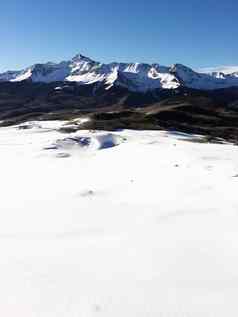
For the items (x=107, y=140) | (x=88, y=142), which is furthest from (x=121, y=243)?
(x=107, y=140)

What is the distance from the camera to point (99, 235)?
36.6 feet

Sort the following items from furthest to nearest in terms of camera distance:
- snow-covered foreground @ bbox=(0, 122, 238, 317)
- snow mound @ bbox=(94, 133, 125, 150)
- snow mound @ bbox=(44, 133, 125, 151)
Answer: snow mound @ bbox=(94, 133, 125, 150) < snow mound @ bbox=(44, 133, 125, 151) < snow-covered foreground @ bbox=(0, 122, 238, 317)

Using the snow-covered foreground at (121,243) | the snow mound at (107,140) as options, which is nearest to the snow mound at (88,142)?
the snow mound at (107,140)

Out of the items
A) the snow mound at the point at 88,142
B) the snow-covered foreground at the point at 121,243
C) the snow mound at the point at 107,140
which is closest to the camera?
the snow-covered foreground at the point at 121,243

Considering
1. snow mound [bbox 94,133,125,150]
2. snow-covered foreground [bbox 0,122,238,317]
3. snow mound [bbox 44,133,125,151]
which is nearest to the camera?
snow-covered foreground [bbox 0,122,238,317]

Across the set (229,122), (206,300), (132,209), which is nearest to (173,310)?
(206,300)

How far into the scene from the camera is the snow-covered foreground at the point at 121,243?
25.2 ft

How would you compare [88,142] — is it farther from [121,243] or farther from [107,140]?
[121,243]

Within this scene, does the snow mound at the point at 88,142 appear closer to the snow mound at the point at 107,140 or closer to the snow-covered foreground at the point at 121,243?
the snow mound at the point at 107,140

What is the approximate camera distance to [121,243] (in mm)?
10492

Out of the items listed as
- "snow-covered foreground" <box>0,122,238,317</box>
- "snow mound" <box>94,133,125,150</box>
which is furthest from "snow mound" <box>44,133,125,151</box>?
"snow-covered foreground" <box>0,122,238,317</box>

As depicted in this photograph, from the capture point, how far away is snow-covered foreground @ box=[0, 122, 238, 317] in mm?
7688

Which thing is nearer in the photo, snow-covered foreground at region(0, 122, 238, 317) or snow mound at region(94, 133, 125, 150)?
snow-covered foreground at region(0, 122, 238, 317)

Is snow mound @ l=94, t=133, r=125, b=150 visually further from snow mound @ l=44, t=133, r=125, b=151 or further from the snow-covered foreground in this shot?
the snow-covered foreground
